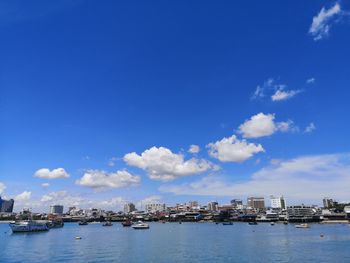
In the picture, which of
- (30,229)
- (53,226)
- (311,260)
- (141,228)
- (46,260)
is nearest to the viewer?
(311,260)

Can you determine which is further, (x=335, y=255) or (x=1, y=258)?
(x=1, y=258)

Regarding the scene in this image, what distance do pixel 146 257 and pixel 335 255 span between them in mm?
32296

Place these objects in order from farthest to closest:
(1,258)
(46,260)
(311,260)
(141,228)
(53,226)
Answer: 1. (53,226)
2. (141,228)
3. (1,258)
4. (46,260)
5. (311,260)

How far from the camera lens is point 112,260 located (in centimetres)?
5556

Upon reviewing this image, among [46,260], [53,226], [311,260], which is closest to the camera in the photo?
[311,260]

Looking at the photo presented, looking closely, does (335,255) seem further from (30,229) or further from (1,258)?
(30,229)

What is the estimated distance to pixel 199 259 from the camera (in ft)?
178

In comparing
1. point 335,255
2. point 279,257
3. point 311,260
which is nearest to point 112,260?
point 279,257

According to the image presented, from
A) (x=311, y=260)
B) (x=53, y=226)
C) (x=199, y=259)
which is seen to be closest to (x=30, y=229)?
(x=53, y=226)

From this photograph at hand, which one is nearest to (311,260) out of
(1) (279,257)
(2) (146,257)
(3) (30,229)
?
(1) (279,257)

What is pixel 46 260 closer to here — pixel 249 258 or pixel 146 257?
pixel 146 257

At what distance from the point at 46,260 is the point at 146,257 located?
55.2 feet

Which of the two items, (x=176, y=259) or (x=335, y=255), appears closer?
(x=176, y=259)

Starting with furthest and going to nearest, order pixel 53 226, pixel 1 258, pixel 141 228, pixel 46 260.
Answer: pixel 53 226 < pixel 141 228 < pixel 1 258 < pixel 46 260
